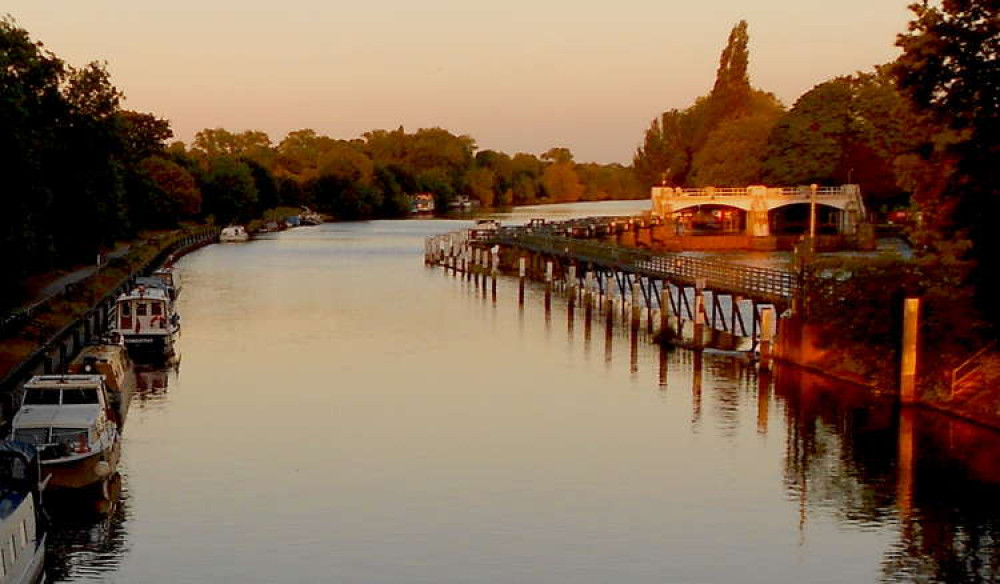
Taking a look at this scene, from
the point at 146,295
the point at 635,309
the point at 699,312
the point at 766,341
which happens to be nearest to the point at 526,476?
the point at 766,341

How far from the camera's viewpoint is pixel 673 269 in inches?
2859

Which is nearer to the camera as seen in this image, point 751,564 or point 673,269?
point 751,564

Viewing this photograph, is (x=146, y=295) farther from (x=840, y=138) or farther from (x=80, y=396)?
(x=840, y=138)

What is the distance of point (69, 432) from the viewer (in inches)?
1400

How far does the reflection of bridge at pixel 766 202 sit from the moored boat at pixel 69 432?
112 m

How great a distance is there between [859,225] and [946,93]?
98402 mm

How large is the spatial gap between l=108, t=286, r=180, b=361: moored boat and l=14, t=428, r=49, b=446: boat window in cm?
2556

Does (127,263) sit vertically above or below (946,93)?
below

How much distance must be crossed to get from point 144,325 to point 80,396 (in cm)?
2379

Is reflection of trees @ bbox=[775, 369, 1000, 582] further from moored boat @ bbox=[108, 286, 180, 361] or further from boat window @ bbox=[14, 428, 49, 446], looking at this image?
moored boat @ bbox=[108, 286, 180, 361]

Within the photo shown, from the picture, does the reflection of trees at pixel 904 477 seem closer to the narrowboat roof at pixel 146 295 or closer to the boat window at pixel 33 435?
the boat window at pixel 33 435

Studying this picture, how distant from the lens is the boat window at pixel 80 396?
38125 millimetres

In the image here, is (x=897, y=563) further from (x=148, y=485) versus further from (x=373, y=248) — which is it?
(x=373, y=248)

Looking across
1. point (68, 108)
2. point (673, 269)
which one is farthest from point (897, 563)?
point (68, 108)
